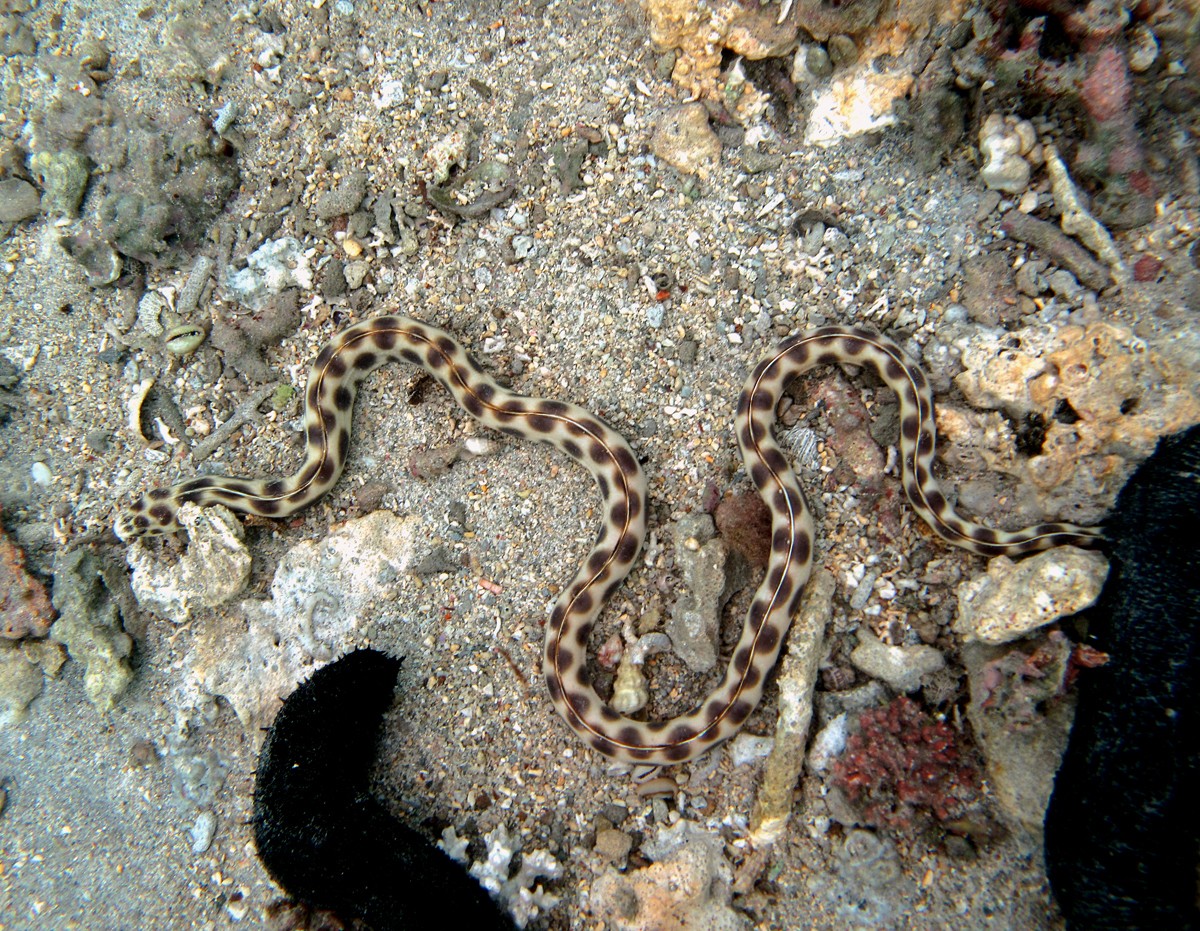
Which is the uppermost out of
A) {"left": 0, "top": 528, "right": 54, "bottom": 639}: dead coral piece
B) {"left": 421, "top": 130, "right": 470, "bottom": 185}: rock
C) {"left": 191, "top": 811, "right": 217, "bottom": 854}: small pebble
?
{"left": 421, "top": 130, "right": 470, "bottom": 185}: rock

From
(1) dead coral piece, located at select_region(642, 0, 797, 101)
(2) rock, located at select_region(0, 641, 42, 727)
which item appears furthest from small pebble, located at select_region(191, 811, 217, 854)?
(1) dead coral piece, located at select_region(642, 0, 797, 101)

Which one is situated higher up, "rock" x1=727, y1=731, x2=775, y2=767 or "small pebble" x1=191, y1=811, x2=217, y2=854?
"rock" x1=727, y1=731, x2=775, y2=767

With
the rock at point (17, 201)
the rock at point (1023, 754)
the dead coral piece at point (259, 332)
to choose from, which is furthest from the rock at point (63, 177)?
the rock at point (1023, 754)

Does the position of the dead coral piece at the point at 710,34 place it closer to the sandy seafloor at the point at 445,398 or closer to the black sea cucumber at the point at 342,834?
the sandy seafloor at the point at 445,398

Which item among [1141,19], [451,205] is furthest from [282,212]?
[1141,19]

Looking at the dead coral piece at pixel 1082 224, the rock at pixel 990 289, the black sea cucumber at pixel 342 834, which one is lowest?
the black sea cucumber at pixel 342 834

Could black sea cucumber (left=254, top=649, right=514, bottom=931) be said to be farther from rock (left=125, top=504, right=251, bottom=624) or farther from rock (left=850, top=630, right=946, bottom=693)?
rock (left=850, top=630, right=946, bottom=693)
